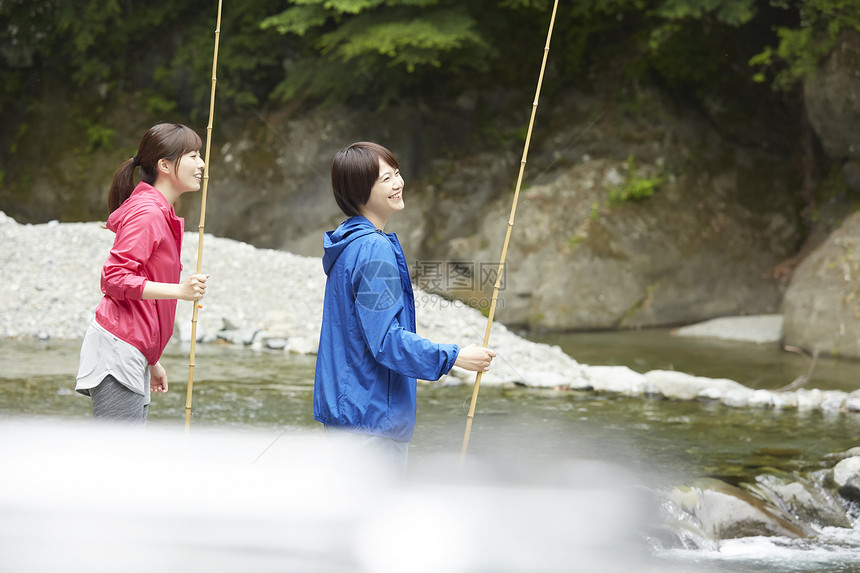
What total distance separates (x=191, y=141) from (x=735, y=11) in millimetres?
8417

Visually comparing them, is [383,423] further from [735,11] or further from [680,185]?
[680,185]

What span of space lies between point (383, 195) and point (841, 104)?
27.0 ft

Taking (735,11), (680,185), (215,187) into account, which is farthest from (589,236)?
(215,187)

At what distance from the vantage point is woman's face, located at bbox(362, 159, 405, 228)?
2.06 m

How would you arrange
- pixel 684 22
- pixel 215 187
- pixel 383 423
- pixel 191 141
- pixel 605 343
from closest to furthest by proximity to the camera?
1. pixel 383 423
2. pixel 191 141
3. pixel 605 343
4. pixel 684 22
5. pixel 215 187

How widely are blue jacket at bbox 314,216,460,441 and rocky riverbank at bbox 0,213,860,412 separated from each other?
4.56m

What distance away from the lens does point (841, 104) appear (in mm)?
8867

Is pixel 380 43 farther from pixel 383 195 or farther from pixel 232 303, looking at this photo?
pixel 383 195

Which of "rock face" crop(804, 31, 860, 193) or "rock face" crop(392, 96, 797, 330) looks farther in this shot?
"rock face" crop(392, 96, 797, 330)

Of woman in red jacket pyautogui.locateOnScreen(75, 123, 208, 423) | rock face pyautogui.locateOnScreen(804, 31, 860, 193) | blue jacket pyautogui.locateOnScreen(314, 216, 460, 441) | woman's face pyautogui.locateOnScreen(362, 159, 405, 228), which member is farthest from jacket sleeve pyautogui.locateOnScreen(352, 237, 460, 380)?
rock face pyautogui.locateOnScreen(804, 31, 860, 193)

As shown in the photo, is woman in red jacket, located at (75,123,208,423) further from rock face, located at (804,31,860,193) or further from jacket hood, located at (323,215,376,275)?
rock face, located at (804,31,860,193)

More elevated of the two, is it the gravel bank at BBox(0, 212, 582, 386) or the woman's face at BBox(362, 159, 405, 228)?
the woman's face at BBox(362, 159, 405, 228)

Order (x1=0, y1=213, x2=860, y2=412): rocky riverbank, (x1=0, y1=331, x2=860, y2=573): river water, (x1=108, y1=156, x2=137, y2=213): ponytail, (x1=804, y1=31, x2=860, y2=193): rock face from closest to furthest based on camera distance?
(x1=108, y1=156, x2=137, y2=213): ponytail
(x1=0, y1=331, x2=860, y2=573): river water
(x1=0, y1=213, x2=860, y2=412): rocky riverbank
(x1=804, y1=31, x2=860, y2=193): rock face

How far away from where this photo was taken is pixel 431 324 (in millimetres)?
8148
